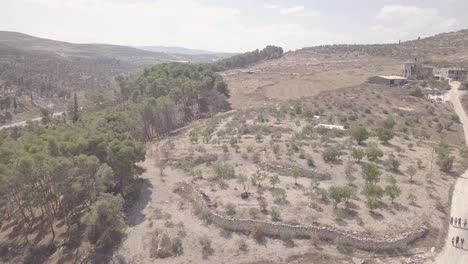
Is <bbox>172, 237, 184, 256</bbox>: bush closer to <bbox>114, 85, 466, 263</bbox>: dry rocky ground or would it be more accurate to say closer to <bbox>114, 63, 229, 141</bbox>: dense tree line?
<bbox>114, 85, 466, 263</bbox>: dry rocky ground

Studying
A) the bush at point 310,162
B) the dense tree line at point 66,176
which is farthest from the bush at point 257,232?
the bush at point 310,162

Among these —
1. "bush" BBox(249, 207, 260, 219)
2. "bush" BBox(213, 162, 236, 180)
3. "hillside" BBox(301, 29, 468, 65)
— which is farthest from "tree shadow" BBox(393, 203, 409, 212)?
"hillside" BBox(301, 29, 468, 65)

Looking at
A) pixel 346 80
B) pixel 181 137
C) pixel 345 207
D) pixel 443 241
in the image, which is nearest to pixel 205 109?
pixel 181 137

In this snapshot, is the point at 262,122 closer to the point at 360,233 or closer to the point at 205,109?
the point at 205,109

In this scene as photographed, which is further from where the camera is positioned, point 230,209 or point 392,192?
point 392,192

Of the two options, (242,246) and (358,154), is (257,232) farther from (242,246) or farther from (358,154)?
(358,154)

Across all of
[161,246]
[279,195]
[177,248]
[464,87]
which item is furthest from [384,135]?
[464,87]

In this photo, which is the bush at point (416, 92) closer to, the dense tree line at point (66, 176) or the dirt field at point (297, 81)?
the dirt field at point (297, 81)
